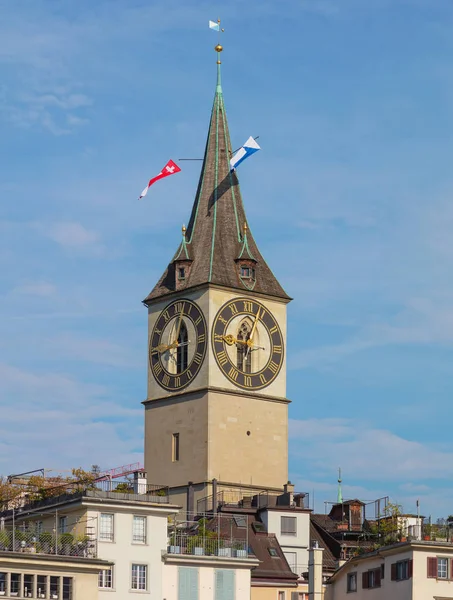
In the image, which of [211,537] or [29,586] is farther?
[211,537]

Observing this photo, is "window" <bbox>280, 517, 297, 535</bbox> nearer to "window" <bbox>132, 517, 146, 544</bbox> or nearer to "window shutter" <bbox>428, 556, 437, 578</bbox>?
"window shutter" <bbox>428, 556, 437, 578</bbox>

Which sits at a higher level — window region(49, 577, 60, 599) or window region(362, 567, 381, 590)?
window region(362, 567, 381, 590)

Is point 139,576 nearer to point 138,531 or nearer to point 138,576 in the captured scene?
point 138,576

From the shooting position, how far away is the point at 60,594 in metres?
108

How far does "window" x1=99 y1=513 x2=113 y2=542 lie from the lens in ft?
370

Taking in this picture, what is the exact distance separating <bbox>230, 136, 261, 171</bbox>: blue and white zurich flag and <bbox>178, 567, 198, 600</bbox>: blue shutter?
1667 inches

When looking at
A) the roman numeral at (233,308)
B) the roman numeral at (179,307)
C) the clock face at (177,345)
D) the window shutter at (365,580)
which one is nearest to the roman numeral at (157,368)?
the clock face at (177,345)

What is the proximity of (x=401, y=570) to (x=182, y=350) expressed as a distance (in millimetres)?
33851

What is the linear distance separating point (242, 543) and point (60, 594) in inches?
686

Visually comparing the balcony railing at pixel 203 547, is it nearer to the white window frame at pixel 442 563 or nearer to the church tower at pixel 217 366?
the white window frame at pixel 442 563

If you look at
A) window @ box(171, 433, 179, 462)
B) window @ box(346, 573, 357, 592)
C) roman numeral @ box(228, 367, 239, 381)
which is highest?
roman numeral @ box(228, 367, 239, 381)

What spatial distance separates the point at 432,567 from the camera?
117m

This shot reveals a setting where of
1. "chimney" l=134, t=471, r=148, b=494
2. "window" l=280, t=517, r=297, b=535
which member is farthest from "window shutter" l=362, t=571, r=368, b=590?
"chimney" l=134, t=471, r=148, b=494

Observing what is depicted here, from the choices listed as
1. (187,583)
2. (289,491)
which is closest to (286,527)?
(289,491)
